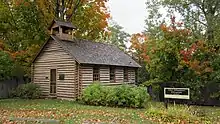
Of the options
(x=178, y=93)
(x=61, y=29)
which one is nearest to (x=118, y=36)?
(x=61, y=29)

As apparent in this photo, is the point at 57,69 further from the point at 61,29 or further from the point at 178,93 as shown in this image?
the point at 178,93

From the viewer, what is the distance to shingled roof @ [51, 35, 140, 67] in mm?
22422

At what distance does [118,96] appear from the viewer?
18453mm

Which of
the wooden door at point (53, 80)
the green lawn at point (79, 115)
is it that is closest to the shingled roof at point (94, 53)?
the wooden door at point (53, 80)

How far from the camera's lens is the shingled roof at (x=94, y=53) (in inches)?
883

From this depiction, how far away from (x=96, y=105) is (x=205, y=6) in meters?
11.9

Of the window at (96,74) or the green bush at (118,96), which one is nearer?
the green bush at (118,96)

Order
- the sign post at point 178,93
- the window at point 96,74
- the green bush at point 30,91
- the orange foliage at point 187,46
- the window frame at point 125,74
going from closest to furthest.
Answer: the sign post at point 178,93 < the orange foliage at point 187,46 < the window at point 96,74 < the green bush at point 30,91 < the window frame at point 125,74

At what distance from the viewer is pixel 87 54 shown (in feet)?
76.7

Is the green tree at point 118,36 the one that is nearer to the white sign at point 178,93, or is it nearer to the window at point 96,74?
the window at point 96,74

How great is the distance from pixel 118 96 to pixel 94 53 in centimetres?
698

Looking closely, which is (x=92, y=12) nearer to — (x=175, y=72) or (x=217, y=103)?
(x=175, y=72)

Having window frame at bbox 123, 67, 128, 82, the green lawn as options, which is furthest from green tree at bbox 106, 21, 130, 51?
the green lawn

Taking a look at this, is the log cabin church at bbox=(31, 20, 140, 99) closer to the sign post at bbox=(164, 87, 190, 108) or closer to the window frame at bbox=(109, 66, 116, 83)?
the window frame at bbox=(109, 66, 116, 83)
